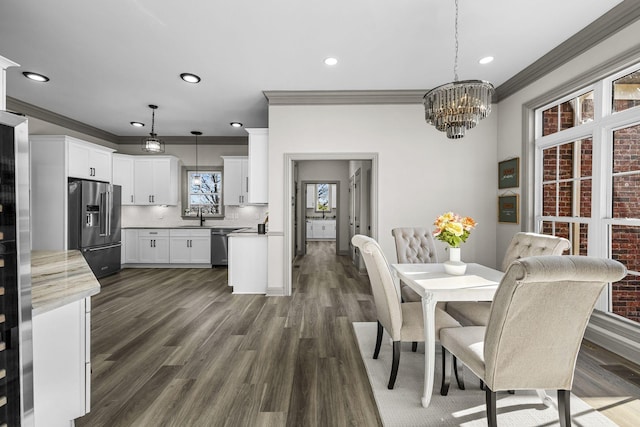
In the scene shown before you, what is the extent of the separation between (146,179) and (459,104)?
616 cm

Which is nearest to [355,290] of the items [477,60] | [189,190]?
[477,60]

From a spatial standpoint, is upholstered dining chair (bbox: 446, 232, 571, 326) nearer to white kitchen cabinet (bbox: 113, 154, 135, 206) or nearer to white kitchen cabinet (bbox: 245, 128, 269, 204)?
white kitchen cabinet (bbox: 245, 128, 269, 204)

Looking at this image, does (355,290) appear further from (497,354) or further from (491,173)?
(497,354)

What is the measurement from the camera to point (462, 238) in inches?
91.6

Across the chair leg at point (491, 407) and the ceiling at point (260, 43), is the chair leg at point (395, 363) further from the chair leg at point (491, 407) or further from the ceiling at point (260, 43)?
the ceiling at point (260, 43)

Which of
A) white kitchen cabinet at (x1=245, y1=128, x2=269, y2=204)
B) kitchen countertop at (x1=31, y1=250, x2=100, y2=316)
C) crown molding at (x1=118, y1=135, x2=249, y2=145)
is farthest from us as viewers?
crown molding at (x1=118, y1=135, x2=249, y2=145)

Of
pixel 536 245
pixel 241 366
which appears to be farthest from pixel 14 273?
pixel 536 245

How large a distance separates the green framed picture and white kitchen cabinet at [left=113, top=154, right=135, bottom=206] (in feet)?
21.9

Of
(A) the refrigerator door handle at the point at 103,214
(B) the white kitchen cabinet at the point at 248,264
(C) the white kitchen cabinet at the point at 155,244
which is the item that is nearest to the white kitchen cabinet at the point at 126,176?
(C) the white kitchen cabinet at the point at 155,244

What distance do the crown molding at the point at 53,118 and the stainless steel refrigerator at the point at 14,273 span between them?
4946mm

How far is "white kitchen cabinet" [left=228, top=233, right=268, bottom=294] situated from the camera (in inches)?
173

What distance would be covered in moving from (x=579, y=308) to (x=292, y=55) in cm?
310

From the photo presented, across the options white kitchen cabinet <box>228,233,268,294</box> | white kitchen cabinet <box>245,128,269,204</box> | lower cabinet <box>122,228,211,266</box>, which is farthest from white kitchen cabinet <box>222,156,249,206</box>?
white kitchen cabinet <box>228,233,268,294</box>

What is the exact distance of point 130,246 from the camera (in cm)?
614
